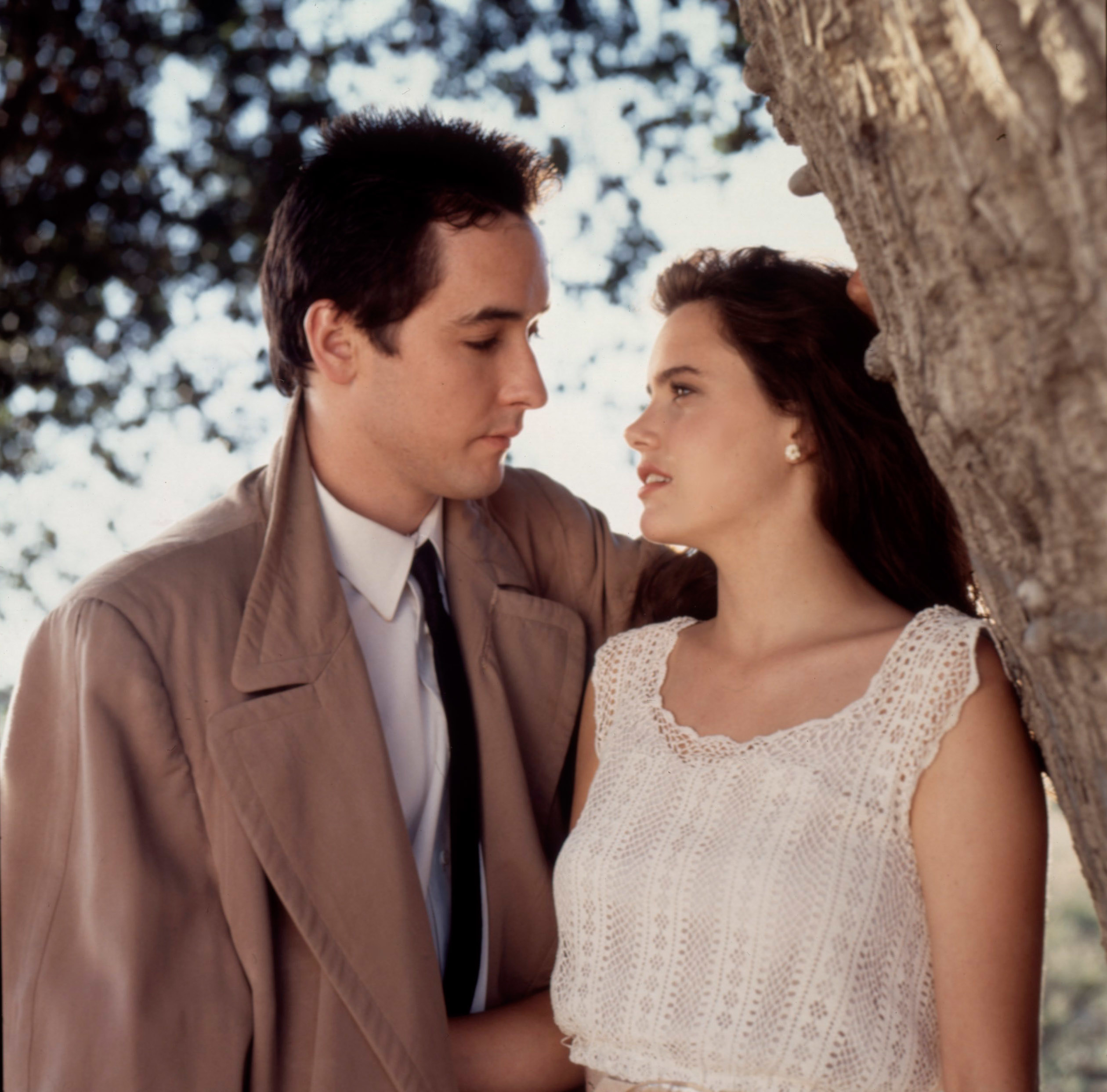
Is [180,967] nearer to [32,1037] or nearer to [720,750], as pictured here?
[32,1037]

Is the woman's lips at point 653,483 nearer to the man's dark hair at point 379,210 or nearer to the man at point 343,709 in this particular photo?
the man at point 343,709

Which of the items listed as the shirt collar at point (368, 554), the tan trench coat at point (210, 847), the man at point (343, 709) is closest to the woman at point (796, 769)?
the man at point (343, 709)

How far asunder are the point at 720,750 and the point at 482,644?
71 centimetres

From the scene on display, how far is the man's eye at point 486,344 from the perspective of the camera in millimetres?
2564

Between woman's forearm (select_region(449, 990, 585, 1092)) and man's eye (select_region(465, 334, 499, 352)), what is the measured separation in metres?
1.45

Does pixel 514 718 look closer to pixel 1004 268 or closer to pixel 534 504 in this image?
pixel 534 504

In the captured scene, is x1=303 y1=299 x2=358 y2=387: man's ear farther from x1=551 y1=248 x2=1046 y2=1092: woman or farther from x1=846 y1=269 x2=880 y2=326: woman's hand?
x1=846 y1=269 x2=880 y2=326: woman's hand

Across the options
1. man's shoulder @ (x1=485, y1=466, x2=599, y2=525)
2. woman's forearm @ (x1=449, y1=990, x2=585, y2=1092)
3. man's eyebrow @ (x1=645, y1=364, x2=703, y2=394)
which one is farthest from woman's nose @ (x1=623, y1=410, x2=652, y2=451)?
woman's forearm @ (x1=449, y1=990, x2=585, y2=1092)

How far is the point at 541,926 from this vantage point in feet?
7.95

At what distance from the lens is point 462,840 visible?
93.4 inches

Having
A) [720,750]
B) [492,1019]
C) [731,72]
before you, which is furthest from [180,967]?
[731,72]

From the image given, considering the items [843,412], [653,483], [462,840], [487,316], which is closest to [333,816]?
[462,840]

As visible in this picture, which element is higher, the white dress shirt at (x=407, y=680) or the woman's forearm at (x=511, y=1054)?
the white dress shirt at (x=407, y=680)

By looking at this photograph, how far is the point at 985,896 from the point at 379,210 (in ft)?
6.29
